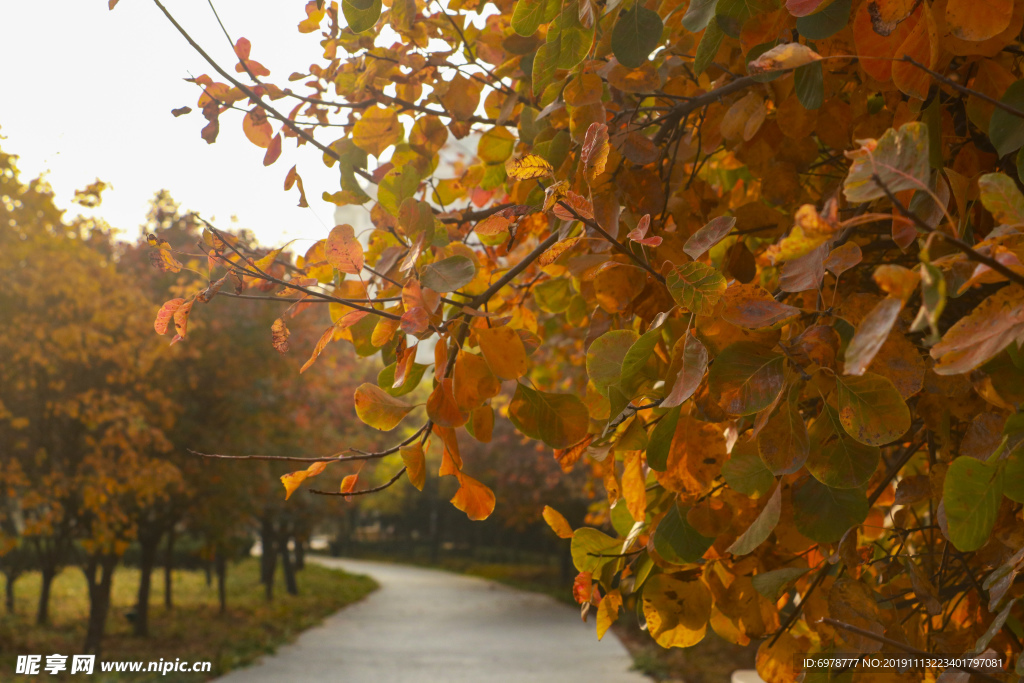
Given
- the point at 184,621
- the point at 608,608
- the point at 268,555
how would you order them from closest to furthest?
1. the point at 608,608
2. the point at 184,621
3. the point at 268,555

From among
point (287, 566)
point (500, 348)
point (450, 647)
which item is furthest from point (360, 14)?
point (287, 566)

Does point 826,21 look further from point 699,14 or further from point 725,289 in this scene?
point 725,289

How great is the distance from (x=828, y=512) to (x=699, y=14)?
0.66 metres

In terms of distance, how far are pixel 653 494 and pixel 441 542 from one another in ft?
106

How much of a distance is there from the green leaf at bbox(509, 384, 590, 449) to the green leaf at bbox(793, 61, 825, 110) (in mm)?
493

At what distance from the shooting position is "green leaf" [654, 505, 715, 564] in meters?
1.03

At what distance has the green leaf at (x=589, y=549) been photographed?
118 cm

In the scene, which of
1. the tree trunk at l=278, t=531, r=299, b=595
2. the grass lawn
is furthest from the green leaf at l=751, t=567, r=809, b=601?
the tree trunk at l=278, t=531, r=299, b=595

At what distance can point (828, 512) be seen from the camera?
0.95 m

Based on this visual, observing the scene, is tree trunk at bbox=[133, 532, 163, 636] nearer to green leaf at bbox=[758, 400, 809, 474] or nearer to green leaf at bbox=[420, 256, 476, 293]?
green leaf at bbox=[420, 256, 476, 293]

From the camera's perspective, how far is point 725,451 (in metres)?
1.00

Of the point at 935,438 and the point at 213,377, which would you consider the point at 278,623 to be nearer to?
the point at 213,377

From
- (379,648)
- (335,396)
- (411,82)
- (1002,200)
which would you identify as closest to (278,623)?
(379,648)

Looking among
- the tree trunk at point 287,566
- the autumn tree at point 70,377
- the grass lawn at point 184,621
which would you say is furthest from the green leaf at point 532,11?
the tree trunk at point 287,566
